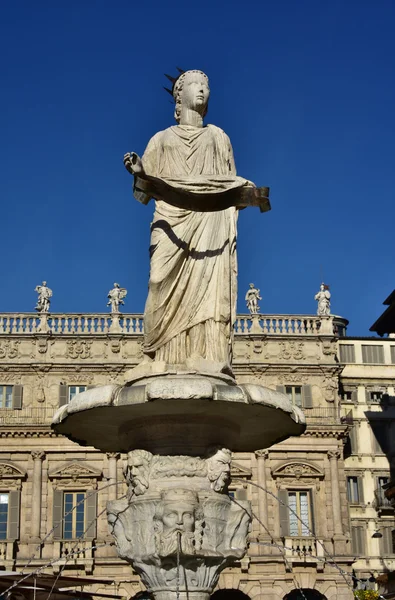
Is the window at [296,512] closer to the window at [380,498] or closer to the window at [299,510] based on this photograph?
the window at [299,510]

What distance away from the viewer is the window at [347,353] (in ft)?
158

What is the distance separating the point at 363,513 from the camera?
Result: 4469 centimetres

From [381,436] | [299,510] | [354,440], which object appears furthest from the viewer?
[381,436]

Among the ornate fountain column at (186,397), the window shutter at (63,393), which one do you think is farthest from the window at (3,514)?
the ornate fountain column at (186,397)

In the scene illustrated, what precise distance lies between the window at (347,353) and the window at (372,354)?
22.2 inches

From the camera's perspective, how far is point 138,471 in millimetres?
8375

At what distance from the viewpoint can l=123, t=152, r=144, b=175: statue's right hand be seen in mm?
8562

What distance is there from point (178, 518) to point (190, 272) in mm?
2378

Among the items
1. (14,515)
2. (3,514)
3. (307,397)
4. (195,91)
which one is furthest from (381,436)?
(195,91)

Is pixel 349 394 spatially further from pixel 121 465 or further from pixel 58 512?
pixel 58 512

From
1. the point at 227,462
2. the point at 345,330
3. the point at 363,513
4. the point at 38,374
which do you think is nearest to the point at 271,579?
the point at 363,513

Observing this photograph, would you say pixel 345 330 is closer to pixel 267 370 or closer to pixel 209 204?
pixel 267 370

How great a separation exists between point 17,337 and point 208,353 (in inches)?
1298

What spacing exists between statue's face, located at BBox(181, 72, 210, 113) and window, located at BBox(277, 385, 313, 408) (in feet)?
104
